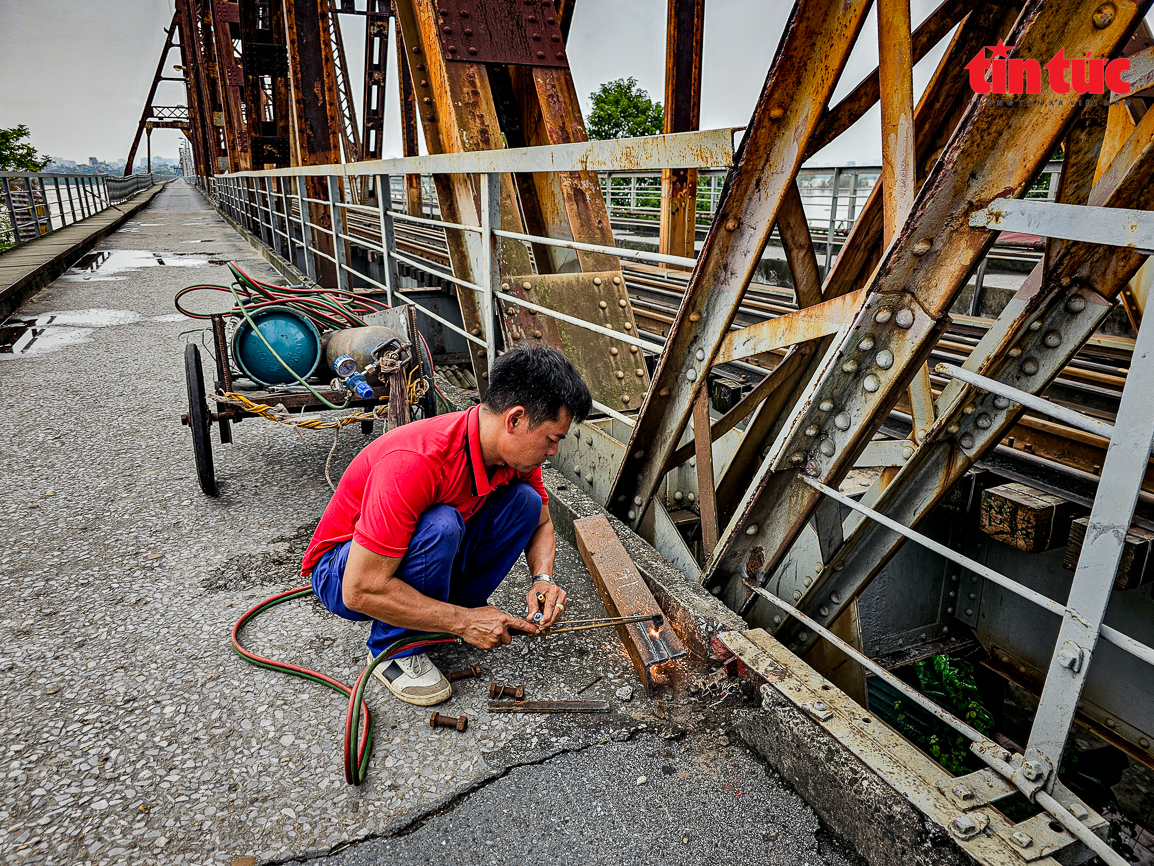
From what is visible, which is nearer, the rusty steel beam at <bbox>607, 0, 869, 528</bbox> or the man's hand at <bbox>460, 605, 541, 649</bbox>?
the rusty steel beam at <bbox>607, 0, 869, 528</bbox>

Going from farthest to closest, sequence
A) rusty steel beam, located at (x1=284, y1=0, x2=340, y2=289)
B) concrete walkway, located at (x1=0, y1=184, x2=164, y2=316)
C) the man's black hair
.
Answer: rusty steel beam, located at (x1=284, y1=0, x2=340, y2=289)
concrete walkway, located at (x1=0, y1=184, x2=164, y2=316)
the man's black hair

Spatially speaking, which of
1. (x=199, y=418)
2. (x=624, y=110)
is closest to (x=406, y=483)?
(x=199, y=418)

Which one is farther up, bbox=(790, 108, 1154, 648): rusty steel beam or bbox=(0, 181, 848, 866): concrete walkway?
bbox=(790, 108, 1154, 648): rusty steel beam

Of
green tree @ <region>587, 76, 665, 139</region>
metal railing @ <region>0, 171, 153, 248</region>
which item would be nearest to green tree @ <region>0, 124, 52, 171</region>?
metal railing @ <region>0, 171, 153, 248</region>

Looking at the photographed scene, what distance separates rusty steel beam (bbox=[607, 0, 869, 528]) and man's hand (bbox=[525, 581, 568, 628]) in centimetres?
90

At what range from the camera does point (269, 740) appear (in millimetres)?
2258

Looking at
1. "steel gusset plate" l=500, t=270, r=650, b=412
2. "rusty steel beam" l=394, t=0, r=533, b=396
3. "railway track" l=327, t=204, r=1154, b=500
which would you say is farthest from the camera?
"rusty steel beam" l=394, t=0, r=533, b=396

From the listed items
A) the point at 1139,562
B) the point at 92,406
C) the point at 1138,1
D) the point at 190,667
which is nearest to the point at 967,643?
the point at 1139,562

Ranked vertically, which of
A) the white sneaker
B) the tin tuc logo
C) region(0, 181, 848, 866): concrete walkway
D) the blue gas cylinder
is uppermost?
the tin tuc logo

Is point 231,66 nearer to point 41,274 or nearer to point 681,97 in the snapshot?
point 41,274

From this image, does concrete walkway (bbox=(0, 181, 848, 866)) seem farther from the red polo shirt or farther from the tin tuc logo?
the tin tuc logo

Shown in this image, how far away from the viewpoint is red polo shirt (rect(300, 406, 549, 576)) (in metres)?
2.16

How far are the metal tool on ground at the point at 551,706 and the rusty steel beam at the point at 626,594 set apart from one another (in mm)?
189

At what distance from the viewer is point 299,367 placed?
4281 millimetres
